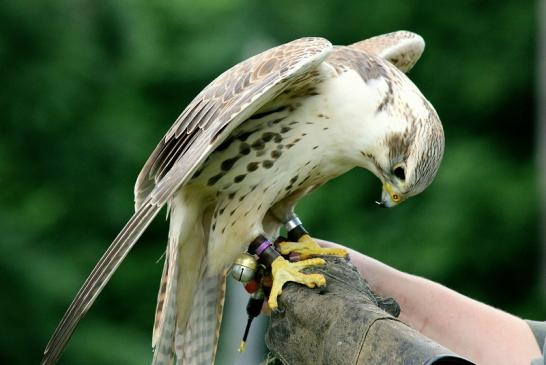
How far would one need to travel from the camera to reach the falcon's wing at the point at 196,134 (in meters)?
3.98

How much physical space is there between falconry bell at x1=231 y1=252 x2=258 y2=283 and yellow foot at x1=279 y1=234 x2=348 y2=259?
0.57 ft

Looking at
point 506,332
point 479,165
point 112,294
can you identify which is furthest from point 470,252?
point 506,332

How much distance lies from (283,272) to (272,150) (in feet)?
1.55

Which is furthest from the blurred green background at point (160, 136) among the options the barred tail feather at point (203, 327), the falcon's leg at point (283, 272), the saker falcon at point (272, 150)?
Result: the falcon's leg at point (283, 272)

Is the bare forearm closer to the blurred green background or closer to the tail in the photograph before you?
the tail

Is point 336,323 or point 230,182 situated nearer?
point 336,323

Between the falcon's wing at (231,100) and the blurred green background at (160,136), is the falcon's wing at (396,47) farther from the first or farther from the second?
the blurred green background at (160,136)

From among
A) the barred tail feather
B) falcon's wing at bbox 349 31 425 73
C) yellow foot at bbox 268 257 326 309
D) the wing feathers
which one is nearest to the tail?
the barred tail feather

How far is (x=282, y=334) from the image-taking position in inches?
173

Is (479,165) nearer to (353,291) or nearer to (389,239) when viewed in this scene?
(389,239)

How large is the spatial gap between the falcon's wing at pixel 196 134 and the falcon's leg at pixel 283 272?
1.69 ft

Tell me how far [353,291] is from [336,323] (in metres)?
0.26

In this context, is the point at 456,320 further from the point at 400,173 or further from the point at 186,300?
the point at 186,300

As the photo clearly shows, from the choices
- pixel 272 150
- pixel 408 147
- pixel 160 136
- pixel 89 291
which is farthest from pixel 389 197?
pixel 160 136
